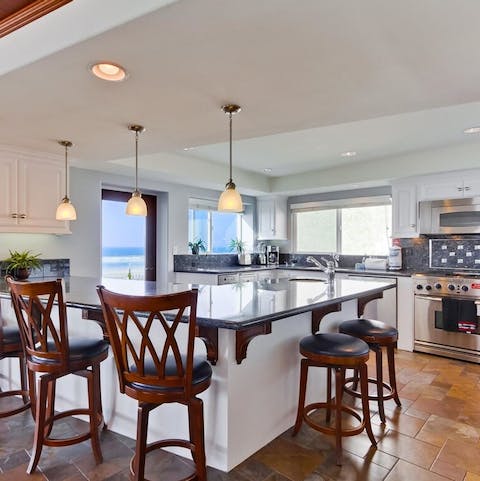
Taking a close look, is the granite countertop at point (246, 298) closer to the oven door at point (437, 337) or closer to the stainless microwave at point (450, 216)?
the oven door at point (437, 337)

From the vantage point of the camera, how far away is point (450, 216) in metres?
4.43

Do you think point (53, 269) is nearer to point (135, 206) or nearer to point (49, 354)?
point (135, 206)

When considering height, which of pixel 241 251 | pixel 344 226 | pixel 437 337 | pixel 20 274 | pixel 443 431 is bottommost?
pixel 443 431

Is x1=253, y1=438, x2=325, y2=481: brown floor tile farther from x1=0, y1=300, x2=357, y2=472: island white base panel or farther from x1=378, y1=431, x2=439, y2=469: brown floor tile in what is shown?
x1=378, y1=431, x2=439, y2=469: brown floor tile

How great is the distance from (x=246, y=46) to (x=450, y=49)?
877 mm

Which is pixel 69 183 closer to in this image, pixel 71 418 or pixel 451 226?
pixel 71 418

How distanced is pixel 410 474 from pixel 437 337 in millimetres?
2620

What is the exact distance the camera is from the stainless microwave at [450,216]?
168 inches

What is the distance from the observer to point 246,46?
5.04 ft

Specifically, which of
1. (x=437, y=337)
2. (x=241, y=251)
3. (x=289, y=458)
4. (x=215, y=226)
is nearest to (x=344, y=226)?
(x=241, y=251)

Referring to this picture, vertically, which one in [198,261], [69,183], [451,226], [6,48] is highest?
[6,48]

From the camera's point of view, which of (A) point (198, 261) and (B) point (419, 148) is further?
(A) point (198, 261)

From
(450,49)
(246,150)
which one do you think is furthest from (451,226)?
(450,49)

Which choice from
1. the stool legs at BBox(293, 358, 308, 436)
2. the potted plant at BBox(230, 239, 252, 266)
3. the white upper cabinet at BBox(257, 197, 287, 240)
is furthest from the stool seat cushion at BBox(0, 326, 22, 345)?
the white upper cabinet at BBox(257, 197, 287, 240)
